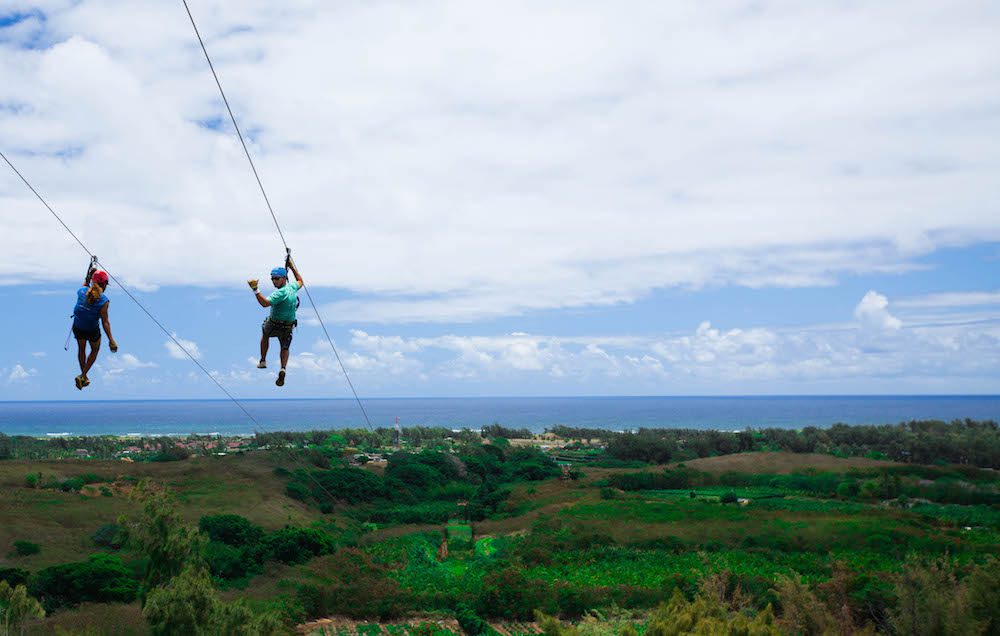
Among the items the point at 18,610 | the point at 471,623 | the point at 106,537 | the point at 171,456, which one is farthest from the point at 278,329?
the point at 171,456

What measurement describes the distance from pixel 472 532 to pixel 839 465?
42963 millimetres

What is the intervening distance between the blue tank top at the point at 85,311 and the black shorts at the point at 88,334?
0.24ft

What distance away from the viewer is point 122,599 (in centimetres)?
2908

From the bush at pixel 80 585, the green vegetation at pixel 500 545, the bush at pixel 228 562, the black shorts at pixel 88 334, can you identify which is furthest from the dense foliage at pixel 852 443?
the black shorts at pixel 88 334

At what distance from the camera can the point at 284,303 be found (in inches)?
427

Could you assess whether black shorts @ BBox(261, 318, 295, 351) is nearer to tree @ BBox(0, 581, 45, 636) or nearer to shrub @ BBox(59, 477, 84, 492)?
tree @ BBox(0, 581, 45, 636)

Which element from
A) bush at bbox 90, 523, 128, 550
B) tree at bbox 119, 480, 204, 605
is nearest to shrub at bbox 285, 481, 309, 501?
bush at bbox 90, 523, 128, 550

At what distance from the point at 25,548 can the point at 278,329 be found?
3050 cm

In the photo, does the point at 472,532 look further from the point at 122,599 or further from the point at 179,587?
the point at 179,587

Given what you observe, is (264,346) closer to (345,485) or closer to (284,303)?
(284,303)

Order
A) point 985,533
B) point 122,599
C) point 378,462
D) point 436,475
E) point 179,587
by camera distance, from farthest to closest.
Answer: point 378,462
point 436,475
point 985,533
point 122,599
point 179,587

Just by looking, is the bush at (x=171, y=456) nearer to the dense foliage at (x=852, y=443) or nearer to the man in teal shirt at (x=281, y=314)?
the dense foliage at (x=852, y=443)

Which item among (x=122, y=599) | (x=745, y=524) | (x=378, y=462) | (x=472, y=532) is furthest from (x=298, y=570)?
(x=378, y=462)

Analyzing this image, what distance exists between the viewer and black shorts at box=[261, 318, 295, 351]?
11.2m
